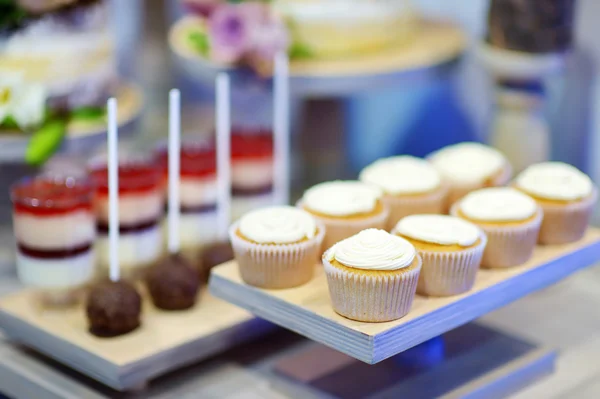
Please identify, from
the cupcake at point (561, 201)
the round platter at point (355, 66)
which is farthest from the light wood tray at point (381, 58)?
the cupcake at point (561, 201)

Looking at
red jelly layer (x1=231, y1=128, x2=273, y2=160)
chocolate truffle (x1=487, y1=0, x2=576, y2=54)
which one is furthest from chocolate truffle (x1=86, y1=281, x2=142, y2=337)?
chocolate truffle (x1=487, y1=0, x2=576, y2=54)

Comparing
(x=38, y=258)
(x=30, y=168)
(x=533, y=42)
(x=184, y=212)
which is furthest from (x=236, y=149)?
(x=30, y=168)

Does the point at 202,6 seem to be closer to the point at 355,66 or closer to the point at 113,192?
the point at 355,66

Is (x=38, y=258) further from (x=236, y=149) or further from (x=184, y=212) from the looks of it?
(x=236, y=149)

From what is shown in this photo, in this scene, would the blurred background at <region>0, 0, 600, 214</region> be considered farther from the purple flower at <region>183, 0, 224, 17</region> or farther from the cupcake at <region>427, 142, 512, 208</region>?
the cupcake at <region>427, 142, 512, 208</region>

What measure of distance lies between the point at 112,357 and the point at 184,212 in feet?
1.14

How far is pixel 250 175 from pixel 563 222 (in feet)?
1.67

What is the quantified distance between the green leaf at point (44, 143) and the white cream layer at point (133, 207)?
13 centimetres

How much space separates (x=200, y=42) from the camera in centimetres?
188

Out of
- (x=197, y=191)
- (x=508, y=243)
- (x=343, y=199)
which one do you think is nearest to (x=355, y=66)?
(x=197, y=191)

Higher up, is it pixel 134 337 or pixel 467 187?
pixel 467 187

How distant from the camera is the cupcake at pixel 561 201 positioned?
1325 millimetres

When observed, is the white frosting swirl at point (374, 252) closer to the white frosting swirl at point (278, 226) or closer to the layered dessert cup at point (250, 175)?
the white frosting swirl at point (278, 226)

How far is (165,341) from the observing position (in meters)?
1.29
